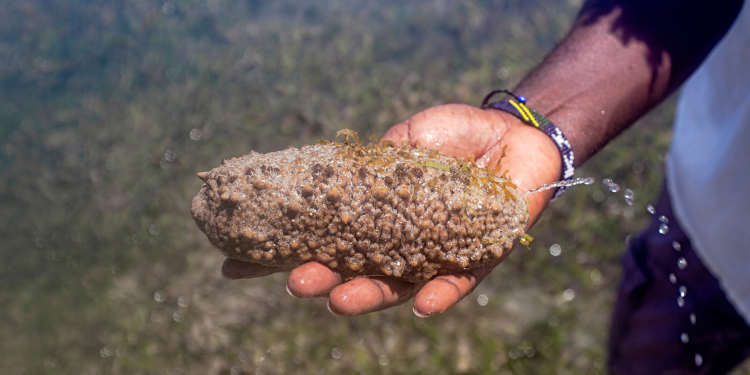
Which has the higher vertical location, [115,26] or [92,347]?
[115,26]

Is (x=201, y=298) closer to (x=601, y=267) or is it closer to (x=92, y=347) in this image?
(x=92, y=347)

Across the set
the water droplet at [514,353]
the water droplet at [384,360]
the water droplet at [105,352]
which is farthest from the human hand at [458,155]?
the water droplet at [105,352]

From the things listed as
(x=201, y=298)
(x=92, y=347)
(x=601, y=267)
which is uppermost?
(x=601, y=267)

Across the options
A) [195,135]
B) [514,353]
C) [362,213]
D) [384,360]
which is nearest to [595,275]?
[514,353]

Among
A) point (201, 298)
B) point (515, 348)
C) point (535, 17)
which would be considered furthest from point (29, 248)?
point (535, 17)

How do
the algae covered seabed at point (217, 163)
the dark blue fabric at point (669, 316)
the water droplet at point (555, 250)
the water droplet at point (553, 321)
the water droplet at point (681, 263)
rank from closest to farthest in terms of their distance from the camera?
1. the dark blue fabric at point (669, 316)
2. the water droplet at point (681, 263)
3. the algae covered seabed at point (217, 163)
4. the water droplet at point (553, 321)
5. the water droplet at point (555, 250)

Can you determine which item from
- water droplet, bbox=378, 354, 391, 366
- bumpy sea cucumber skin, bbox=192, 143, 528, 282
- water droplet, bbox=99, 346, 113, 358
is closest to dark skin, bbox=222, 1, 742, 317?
bumpy sea cucumber skin, bbox=192, 143, 528, 282

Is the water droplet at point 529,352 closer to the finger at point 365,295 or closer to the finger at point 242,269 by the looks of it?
the finger at point 365,295
